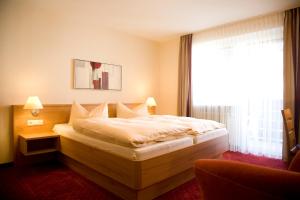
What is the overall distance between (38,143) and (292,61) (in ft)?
14.7

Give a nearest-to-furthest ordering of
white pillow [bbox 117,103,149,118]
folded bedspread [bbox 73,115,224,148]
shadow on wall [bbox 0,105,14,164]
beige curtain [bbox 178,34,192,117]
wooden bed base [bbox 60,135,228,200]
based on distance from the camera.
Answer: wooden bed base [bbox 60,135,228,200] → folded bedspread [bbox 73,115,224,148] → shadow on wall [bbox 0,105,14,164] → white pillow [bbox 117,103,149,118] → beige curtain [bbox 178,34,192,117]

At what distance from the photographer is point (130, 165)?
6.36 ft

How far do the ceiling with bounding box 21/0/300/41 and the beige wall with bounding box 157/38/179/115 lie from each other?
96 cm

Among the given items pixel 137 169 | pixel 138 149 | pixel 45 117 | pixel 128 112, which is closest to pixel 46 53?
pixel 45 117

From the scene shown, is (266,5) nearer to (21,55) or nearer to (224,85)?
(224,85)

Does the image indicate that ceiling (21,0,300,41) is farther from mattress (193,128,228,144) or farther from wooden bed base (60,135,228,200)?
wooden bed base (60,135,228,200)

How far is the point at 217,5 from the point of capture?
3.19 metres

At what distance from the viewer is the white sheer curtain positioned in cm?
355

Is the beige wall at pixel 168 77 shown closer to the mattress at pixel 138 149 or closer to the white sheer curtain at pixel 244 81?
the white sheer curtain at pixel 244 81

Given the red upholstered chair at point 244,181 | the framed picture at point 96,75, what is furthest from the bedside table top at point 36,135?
the red upholstered chair at point 244,181

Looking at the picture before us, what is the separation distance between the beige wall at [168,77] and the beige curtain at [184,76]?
0.76ft

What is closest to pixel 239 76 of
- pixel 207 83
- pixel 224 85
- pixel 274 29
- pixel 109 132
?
pixel 224 85

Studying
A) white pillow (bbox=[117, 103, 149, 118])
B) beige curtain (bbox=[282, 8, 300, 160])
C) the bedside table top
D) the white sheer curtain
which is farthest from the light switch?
beige curtain (bbox=[282, 8, 300, 160])

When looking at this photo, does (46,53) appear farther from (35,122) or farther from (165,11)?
(165,11)
